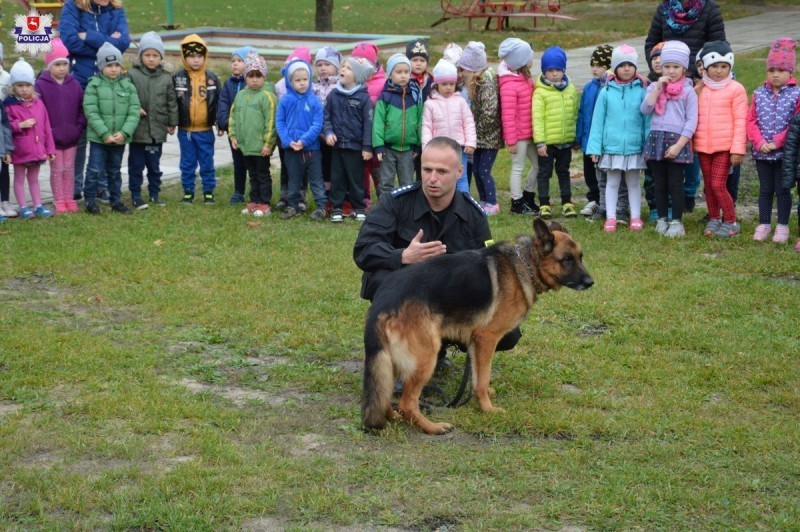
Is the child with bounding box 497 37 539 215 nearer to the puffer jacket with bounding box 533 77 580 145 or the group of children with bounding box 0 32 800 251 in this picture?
the group of children with bounding box 0 32 800 251

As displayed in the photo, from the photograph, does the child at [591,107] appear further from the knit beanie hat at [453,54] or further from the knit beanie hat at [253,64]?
the knit beanie hat at [253,64]

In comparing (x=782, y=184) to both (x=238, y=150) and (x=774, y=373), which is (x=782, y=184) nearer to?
(x=774, y=373)

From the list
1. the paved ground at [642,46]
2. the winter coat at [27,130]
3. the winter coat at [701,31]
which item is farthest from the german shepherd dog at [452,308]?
the paved ground at [642,46]

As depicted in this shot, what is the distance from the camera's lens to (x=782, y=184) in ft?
30.7

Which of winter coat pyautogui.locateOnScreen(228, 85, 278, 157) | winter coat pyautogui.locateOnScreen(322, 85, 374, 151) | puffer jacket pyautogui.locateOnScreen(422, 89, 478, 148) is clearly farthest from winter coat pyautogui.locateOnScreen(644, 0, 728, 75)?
winter coat pyautogui.locateOnScreen(228, 85, 278, 157)

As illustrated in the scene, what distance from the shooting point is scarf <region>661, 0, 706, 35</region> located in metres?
10.7

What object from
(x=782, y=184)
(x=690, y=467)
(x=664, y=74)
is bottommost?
(x=690, y=467)

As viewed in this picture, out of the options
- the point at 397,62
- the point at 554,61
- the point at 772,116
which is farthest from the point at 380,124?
the point at 772,116

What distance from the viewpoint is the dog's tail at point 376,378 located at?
17.1 feet

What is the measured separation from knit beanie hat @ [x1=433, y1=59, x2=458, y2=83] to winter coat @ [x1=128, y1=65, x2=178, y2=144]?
3198 mm

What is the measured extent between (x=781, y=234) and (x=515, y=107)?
328 cm

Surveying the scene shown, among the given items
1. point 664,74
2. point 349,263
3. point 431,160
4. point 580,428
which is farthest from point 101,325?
point 664,74

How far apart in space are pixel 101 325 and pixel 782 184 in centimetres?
655

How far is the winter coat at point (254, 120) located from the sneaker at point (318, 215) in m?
0.94
